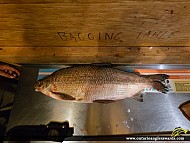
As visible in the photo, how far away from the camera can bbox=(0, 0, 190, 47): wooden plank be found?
0.94 metres

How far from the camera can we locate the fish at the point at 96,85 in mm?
1083

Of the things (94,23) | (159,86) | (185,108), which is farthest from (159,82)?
(94,23)

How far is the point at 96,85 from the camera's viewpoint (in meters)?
1.08

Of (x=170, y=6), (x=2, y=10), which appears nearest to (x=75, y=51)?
(x=2, y=10)

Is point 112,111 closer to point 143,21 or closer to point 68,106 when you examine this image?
point 68,106

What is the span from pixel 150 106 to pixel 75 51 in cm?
51

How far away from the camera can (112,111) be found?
42.2 inches

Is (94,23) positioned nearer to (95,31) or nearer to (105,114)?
(95,31)

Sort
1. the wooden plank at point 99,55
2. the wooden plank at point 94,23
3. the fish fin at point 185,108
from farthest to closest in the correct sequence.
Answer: the wooden plank at point 99,55 → the fish fin at point 185,108 → the wooden plank at point 94,23

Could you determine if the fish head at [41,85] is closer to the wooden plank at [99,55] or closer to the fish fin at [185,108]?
the wooden plank at [99,55]

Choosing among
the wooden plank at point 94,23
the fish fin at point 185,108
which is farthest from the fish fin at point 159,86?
the wooden plank at point 94,23

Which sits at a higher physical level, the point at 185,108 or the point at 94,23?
the point at 94,23

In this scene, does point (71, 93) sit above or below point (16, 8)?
below

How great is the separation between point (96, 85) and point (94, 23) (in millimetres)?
312
